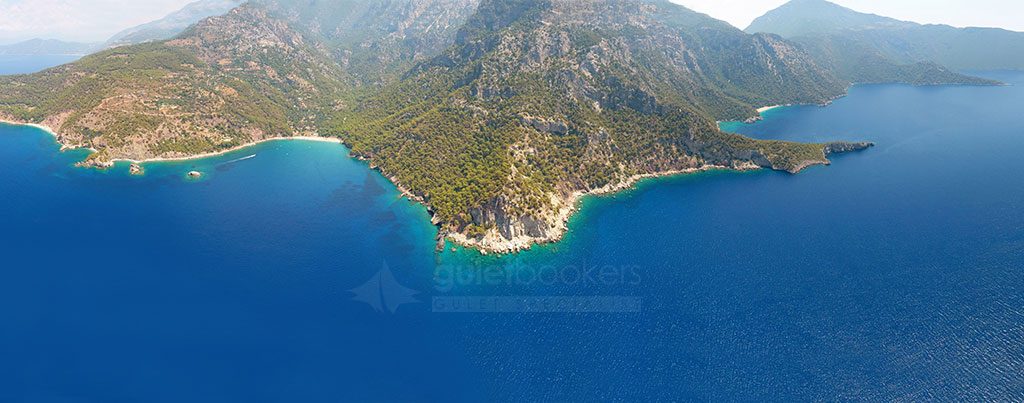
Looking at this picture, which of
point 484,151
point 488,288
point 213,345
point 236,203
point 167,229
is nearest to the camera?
point 213,345

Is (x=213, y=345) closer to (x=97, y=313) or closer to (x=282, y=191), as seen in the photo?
(x=97, y=313)

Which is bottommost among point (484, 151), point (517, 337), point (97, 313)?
point (517, 337)

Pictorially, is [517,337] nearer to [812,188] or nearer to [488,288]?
[488,288]

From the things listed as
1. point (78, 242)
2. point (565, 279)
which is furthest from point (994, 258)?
point (78, 242)

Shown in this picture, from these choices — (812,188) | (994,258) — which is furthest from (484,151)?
(994,258)

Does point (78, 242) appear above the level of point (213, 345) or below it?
above

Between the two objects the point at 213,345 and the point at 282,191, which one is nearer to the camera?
the point at 213,345

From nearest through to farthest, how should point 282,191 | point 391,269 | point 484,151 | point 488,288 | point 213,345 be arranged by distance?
point 213,345 → point 488,288 → point 391,269 → point 282,191 → point 484,151
